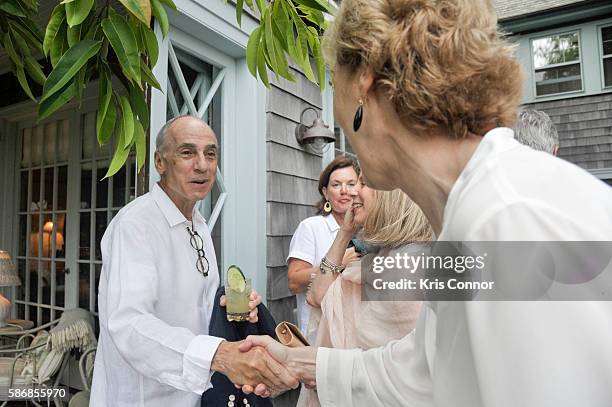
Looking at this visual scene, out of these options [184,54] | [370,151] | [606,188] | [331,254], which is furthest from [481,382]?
[184,54]

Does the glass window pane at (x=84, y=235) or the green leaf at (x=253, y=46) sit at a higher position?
the green leaf at (x=253, y=46)

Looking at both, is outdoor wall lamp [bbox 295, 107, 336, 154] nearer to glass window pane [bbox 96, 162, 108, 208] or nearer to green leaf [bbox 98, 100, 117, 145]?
glass window pane [bbox 96, 162, 108, 208]

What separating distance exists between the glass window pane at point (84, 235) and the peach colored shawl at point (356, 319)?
10.7ft

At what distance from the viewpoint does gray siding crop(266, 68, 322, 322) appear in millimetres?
3076

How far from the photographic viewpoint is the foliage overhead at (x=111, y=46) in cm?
107

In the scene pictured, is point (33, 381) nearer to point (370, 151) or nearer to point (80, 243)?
point (80, 243)

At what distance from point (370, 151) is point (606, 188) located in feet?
1.27

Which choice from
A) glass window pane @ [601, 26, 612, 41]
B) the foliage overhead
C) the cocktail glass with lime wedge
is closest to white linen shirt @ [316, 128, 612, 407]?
the foliage overhead

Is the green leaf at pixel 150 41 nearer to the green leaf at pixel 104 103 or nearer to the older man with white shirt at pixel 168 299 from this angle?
the green leaf at pixel 104 103

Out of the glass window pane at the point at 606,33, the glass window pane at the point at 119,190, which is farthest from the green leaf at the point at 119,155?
the glass window pane at the point at 606,33

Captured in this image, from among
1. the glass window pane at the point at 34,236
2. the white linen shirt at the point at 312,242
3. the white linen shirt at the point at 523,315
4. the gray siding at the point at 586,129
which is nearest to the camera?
the white linen shirt at the point at 523,315

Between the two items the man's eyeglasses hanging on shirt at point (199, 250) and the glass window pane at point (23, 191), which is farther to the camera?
the glass window pane at point (23, 191)

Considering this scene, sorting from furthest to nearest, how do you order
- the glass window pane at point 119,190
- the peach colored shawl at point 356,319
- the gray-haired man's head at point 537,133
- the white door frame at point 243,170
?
the glass window pane at point 119,190 → the white door frame at point 243,170 → the gray-haired man's head at point 537,133 → the peach colored shawl at point 356,319

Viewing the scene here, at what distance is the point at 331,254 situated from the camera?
2.01 m
